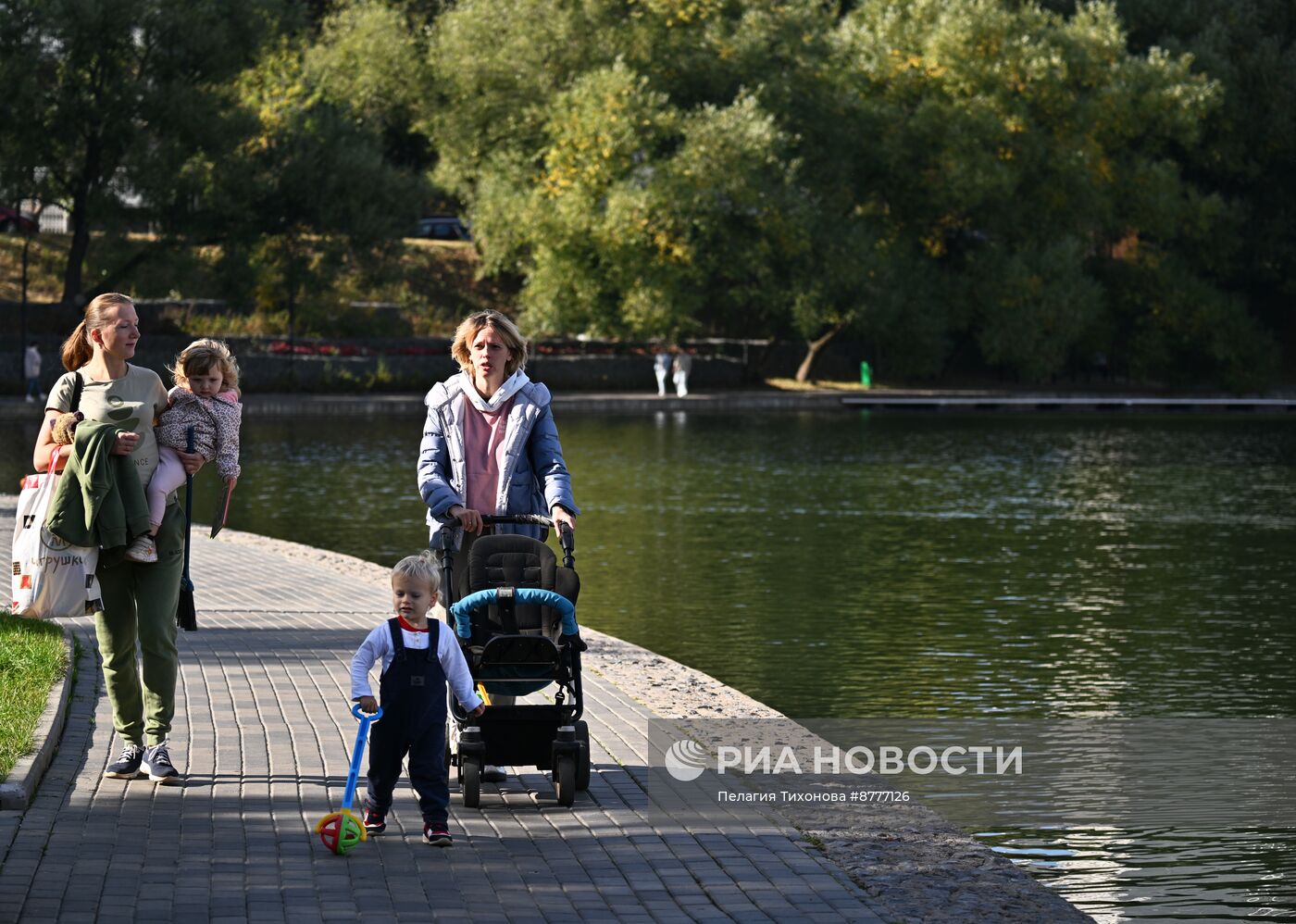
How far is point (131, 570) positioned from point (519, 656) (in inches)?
65.2

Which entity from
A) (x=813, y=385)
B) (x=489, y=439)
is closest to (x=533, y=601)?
(x=489, y=439)

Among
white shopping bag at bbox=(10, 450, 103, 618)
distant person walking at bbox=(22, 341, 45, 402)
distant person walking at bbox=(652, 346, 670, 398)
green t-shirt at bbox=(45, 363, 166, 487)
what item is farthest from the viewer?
distant person walking at bbox=(652, 346, 670, 398)

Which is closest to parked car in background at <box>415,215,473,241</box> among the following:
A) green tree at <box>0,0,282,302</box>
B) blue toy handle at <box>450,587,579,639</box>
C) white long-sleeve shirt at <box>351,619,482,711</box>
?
green tree at <box>0,0,282,302</box>

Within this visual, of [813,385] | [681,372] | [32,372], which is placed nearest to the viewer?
[32,372]

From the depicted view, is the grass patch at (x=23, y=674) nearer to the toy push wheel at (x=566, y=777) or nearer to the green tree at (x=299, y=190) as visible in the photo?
the toy push wheel at (x=566, y=777)

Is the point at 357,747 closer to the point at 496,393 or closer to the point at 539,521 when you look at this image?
the point at 539,521

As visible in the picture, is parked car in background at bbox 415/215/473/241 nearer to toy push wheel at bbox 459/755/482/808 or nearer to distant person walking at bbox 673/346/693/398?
distant person walking at bbox 673/346/693/398

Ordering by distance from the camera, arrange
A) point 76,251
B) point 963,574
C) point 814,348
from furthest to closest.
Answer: point 814,348
point 76,251
point 963,574

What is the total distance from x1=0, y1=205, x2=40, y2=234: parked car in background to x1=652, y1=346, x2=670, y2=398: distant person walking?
1725 cm

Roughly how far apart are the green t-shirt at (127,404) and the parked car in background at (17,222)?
45981 millimetres

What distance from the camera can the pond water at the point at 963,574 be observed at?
8.51 meters

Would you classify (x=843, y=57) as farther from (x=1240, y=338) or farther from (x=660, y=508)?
(x=660, y=508)

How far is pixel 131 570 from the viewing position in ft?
25.7

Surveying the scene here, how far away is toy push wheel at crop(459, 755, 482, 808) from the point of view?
Result: 750 centimetres
